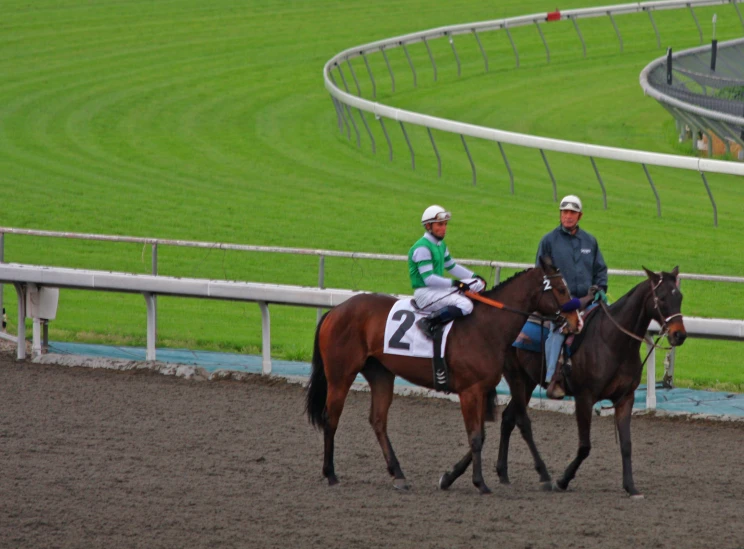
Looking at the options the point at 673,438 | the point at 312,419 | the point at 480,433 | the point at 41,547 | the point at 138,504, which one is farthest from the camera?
the point at 673,438

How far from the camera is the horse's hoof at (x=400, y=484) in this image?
26.6 ft

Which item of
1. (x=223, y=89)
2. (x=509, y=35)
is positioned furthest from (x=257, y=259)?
(x=509, y=35)

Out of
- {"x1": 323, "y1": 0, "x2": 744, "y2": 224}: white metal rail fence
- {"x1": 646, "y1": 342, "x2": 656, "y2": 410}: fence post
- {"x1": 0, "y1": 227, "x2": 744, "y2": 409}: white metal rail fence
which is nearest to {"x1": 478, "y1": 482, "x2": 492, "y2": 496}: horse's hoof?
{"x1": 646, "y1": 342, "x2": 656, "y2": 410}: fence post

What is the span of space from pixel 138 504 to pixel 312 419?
156 centimetres

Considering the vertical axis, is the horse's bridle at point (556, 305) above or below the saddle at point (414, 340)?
above

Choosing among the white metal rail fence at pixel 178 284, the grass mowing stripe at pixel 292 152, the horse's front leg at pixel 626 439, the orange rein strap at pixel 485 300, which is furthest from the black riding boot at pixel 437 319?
the grass mowing stripe at pixel 292 152

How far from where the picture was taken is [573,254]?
862 centimetres

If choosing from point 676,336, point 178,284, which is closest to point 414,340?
point 676,336

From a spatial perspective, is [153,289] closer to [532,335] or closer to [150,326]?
[150,326]

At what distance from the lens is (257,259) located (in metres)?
11.9

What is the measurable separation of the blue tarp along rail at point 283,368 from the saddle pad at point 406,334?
A: 7.57 feet

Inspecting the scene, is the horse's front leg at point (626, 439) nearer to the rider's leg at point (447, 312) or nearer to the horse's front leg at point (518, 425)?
the horse's front leg at point (518, 425)

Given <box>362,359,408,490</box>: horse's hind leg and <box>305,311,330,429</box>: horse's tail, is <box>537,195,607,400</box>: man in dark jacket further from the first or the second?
<box>305,311,330,429</box>: horse's tail

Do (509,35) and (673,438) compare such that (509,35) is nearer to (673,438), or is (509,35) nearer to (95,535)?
(673,438)
